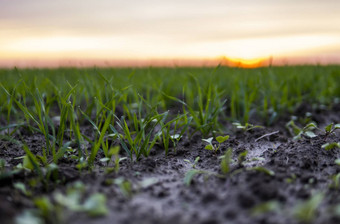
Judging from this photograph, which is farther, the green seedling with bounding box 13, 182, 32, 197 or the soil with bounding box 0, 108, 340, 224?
the green seedling with bounding box 13, 182, 32, 197

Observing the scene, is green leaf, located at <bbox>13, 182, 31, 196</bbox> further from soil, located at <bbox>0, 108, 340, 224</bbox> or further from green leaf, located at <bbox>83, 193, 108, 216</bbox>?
green leaf, located at <bbox>83, 193, 108, 216</bbox>

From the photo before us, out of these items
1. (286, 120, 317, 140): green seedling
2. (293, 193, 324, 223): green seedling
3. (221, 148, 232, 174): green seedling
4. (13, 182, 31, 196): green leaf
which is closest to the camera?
(293, 193, 324, 223): green seedling

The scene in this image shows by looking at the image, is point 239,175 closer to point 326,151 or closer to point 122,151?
point 326,151

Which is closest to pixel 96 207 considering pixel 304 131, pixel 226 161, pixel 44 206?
pixel 44 206

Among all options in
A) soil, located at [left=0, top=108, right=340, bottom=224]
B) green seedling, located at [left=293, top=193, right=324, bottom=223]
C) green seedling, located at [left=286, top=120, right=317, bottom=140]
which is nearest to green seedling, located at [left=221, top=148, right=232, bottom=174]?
soil, located at [left=0, top=108, right=340, bottom=224]

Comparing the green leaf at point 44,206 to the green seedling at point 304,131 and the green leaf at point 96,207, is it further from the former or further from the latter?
the green seedling at point 304,131

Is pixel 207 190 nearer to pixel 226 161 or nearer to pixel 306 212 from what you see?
pixel 226 161

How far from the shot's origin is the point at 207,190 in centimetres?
145

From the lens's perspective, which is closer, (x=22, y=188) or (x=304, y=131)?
(x=22, y=188)

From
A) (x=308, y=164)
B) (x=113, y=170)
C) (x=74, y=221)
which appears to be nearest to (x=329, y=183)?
(x=308, y=164)

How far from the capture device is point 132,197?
1.38 metres

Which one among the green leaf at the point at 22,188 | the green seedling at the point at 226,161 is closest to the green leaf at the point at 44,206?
the green leaf at the point at 22,188

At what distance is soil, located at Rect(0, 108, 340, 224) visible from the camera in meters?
1.19

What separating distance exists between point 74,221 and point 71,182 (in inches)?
17.4
